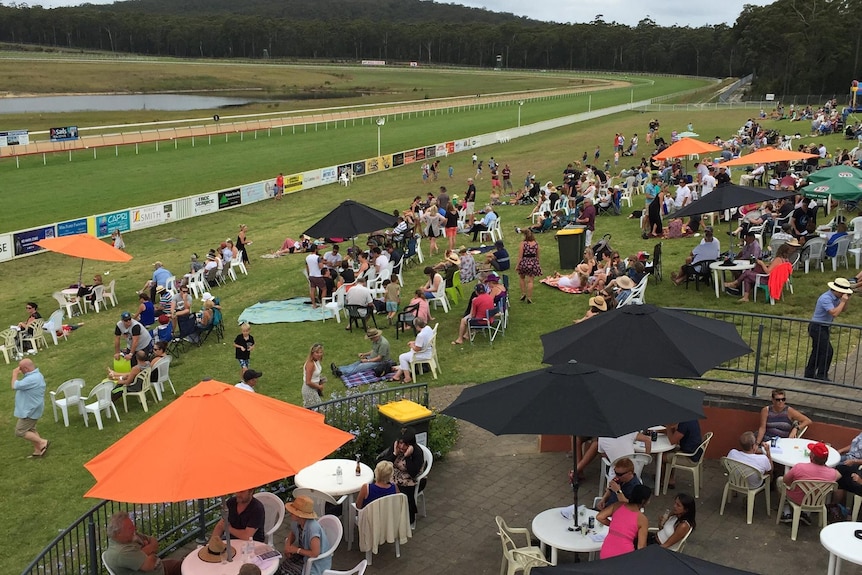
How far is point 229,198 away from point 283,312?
61.9 feet

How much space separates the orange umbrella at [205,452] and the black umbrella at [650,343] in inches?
137

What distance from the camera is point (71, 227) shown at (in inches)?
1110

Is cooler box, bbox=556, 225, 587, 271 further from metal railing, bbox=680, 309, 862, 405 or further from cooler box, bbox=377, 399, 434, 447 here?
cooler box, bbox=377, 399, 434, 447

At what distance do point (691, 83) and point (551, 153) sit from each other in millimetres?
101179

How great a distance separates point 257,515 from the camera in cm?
757

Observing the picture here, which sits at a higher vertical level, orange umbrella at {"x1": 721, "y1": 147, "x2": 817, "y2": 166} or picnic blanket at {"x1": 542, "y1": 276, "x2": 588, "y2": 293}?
orange umbrella at {"x1": 721, "y1": 147, "x2": 817, "y2": 166}

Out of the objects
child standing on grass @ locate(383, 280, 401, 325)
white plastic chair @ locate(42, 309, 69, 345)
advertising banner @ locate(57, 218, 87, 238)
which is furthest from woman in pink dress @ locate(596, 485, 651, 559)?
advertising banner @ locate(57, 218, 87, 238)

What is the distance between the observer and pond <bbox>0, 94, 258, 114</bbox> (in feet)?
344

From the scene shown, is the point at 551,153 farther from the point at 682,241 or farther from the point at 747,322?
the point at 747,322

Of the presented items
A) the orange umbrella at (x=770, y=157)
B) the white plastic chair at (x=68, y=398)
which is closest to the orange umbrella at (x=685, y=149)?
the orange umbrella at (x=770, y=157)

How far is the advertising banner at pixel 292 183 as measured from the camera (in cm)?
3889

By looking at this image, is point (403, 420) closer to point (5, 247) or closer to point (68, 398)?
point (68, 398)

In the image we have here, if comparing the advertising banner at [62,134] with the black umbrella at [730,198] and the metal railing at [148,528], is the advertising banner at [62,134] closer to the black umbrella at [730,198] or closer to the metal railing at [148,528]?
the black umbrella at [730,198]

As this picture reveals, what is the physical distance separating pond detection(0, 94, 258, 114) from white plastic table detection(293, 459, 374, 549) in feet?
337
